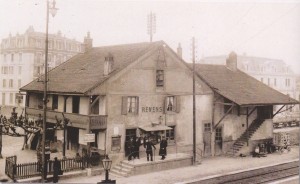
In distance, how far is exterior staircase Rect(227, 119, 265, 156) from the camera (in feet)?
96.9

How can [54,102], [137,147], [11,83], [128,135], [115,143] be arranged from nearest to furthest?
[115,143], [137,147], [128,135], [54,102], [11,83]

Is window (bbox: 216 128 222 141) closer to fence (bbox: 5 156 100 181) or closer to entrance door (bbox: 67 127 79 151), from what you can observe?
entrance door (bbox: 67 127 79 151)

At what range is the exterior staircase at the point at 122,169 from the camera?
22.0 metres

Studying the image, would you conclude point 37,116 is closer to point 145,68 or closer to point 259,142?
point 145,68

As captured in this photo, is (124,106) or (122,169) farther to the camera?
(124,106)

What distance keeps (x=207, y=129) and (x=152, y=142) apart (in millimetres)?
6178

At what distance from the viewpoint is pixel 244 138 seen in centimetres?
3052

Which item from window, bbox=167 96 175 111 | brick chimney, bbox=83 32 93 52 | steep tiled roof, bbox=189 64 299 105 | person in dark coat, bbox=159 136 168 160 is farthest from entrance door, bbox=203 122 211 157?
brick chimney, bbox=83 32 93 52

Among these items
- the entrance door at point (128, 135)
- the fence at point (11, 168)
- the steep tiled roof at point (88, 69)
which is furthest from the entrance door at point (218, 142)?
the fence at point (11, 168)

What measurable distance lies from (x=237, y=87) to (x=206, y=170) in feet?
31.6

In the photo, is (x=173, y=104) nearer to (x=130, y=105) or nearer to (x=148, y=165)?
(x=130, y=105)

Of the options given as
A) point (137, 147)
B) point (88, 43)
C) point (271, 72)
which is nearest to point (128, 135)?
point (137, 147)

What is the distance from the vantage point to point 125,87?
78.9ft

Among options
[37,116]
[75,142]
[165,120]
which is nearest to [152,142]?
[165,120]
